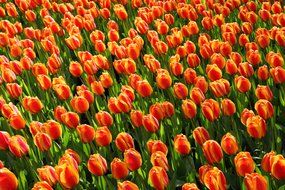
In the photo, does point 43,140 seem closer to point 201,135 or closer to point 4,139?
point 4,139

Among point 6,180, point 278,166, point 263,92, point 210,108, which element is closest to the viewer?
point 278,166

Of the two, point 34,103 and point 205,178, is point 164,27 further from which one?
point 205,178

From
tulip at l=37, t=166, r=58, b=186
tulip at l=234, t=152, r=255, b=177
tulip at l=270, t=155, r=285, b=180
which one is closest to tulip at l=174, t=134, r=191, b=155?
tulip at l=234, t=152, r=255, b=177

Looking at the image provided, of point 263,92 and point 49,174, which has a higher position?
point 263,92

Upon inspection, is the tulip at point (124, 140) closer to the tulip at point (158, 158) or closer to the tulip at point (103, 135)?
the tulip at point (103, 135)

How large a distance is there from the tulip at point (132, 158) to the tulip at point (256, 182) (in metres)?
0.55

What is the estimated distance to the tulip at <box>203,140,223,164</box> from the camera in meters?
2.47

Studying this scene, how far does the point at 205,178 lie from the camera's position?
2215 mm

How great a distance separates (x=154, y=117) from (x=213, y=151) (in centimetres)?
50

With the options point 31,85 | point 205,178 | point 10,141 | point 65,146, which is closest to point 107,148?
point 65,146

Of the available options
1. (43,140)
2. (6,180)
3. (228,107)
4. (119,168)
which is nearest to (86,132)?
(43,140)

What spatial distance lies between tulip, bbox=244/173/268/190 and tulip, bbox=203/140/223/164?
371 millimetres

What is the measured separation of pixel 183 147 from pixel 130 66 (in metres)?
1.12

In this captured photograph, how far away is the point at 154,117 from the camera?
2887 mm
